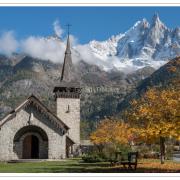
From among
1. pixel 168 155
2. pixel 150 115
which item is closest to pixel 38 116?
pixel 168 155

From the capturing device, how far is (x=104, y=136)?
2753 inches

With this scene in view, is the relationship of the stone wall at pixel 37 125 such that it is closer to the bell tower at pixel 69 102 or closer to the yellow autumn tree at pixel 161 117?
the yellow autumn tree at pixel 161 117

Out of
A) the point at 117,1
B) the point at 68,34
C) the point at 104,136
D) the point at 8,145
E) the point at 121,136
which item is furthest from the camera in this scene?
the point at 68,34

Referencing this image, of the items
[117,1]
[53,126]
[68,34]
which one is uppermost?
[68,34]

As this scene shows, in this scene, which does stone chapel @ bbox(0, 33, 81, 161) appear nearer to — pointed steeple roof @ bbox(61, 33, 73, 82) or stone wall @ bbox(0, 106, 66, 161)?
stone wall @ bbox(0, 106, 66, 161)

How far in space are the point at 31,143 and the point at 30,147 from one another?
55 centimetres

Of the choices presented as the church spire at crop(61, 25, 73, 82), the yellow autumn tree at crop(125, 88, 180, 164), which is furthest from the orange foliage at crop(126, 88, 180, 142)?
the church spire at crop(61, 25, 73, 82)

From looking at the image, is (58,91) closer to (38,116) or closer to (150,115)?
(38,116)

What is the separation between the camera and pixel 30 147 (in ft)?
200

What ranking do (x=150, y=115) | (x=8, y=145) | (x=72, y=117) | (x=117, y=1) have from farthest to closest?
(x=72, y=117), (x=8, y=145), (x=150, y=115), (x=117, y=1)

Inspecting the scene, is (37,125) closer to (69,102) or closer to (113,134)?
(113,134)

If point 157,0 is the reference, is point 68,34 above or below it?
above

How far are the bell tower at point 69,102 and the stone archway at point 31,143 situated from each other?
17718mm

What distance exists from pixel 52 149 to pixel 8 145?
557 centimetres
